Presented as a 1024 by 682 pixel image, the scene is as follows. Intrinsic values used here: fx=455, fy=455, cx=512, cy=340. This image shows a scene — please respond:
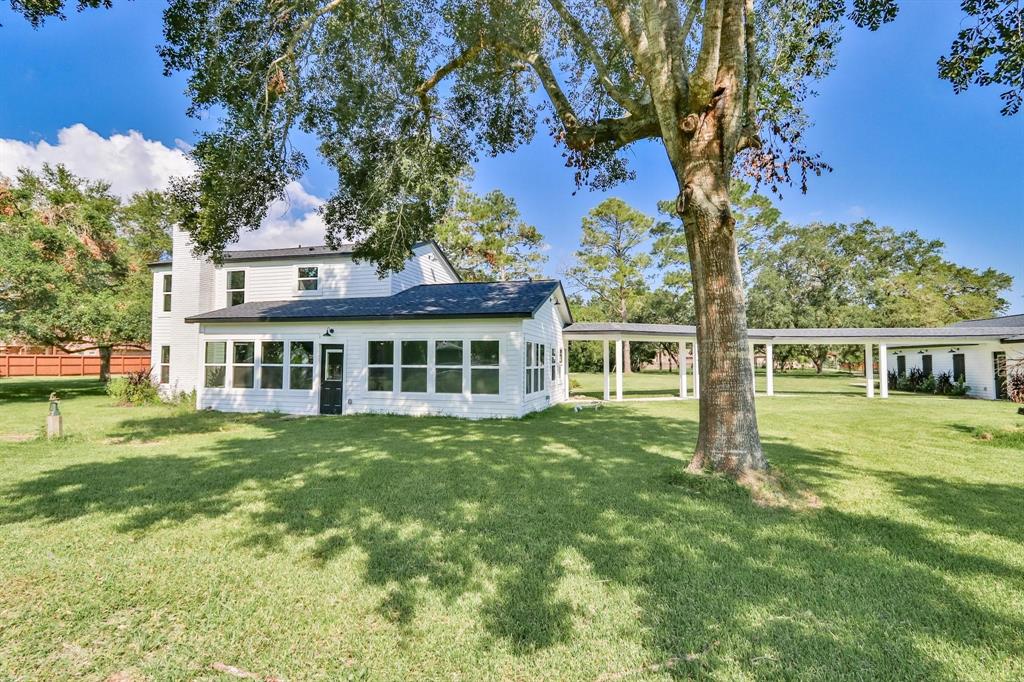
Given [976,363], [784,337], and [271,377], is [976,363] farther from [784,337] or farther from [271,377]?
[271,377]

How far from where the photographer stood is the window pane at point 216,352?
14.5 metres

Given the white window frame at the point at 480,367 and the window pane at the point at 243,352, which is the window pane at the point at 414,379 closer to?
the white window frame at the point at 480,367

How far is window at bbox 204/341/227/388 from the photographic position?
571 inches

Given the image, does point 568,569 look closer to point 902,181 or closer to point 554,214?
point 902,181

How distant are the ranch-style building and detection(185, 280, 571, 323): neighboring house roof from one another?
2.1 inches

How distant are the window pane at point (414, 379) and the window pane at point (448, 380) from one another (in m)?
0.37

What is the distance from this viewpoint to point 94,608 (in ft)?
9.54

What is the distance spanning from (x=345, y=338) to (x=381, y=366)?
1.40 metres

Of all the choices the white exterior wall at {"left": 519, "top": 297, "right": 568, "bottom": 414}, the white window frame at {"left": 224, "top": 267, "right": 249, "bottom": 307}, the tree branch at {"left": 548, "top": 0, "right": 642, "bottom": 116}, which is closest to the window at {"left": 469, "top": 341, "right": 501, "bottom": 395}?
the white exterior wall at {"left": 519, "top": 297, "right": 568, "bottom": 414}

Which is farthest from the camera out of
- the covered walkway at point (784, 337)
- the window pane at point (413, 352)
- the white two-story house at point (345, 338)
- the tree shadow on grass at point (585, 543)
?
the covered walkway at point (784, 337)

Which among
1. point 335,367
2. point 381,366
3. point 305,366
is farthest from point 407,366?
point 305,366

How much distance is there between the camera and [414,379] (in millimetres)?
13031

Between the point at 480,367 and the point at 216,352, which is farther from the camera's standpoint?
the point at 216,352

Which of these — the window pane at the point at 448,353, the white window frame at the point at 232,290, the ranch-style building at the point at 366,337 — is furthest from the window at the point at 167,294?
the window pane at the point at 448,353
